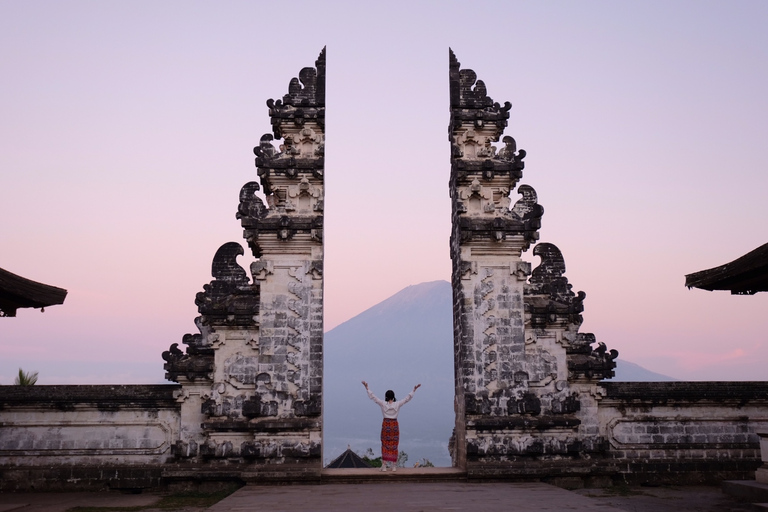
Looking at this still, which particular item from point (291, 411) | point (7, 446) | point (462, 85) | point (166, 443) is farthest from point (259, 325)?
point (462, 85)

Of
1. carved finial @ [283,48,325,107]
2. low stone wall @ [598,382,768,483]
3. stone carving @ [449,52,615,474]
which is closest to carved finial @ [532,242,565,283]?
stone carving @ [449,52,615,474]

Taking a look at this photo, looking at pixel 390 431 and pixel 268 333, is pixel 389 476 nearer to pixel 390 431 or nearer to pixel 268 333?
pixel 390 431

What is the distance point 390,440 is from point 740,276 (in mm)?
→ 7622

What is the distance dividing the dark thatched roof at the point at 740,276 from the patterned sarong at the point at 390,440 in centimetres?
667

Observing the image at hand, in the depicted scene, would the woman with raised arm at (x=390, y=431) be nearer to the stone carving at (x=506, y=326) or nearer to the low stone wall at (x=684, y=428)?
the stone carving at (x=506, y=326)

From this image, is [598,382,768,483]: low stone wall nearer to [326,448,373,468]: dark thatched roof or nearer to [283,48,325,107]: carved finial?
[283,48,325,107]: carved finial

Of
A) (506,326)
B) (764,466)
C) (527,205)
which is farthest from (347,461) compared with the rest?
(764,466)

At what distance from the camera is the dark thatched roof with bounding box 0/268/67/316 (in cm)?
981

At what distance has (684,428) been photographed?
14.5m

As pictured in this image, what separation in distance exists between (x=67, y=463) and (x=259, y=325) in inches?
187

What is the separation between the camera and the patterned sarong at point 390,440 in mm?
14164

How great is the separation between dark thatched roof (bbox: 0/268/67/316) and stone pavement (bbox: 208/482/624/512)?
4.20 metres

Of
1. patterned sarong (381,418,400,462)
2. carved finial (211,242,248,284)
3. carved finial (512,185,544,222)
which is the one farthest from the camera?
carved finial (512,185,544,222)

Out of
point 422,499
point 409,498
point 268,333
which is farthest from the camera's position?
point 268,333
